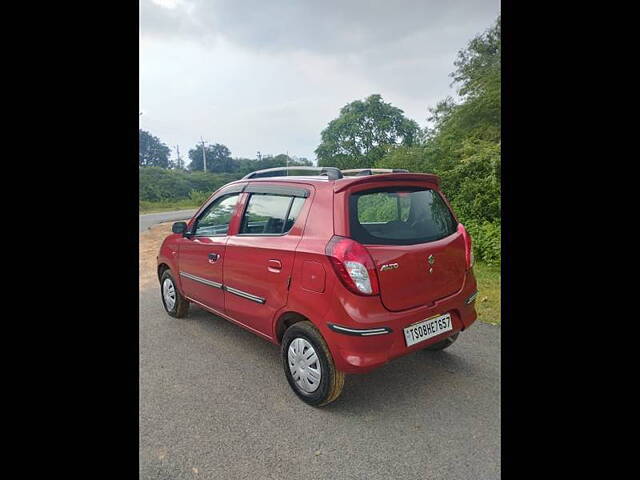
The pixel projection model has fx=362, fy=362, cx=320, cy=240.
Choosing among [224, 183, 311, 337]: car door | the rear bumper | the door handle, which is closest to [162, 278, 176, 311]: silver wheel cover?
[224, 183, 311, 337]: car door

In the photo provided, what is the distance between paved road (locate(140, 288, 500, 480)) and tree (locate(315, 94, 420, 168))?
413 cm

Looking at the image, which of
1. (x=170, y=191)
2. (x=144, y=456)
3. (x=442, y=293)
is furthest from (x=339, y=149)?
(x=170, y=191)

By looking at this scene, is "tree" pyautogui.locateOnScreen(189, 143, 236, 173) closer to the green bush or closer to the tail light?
Result: the green bush

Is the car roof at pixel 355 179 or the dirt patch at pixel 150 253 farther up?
the car roof at pixel 355 179

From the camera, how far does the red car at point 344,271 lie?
2002mm

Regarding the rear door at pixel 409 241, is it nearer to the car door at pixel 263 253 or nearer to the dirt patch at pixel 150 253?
the car door at pixel 263 253

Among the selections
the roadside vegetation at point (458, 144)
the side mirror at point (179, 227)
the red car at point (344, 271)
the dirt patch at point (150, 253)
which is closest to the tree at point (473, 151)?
the roadside vegetation at point (458, 144)

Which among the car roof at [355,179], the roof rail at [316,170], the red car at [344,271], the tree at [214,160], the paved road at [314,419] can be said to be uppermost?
the tree at [214,160]

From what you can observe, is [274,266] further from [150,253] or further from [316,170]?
[150,253]

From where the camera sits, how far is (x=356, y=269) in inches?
77.6

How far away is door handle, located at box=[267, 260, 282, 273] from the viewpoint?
233 centimetres

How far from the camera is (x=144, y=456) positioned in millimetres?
1825
